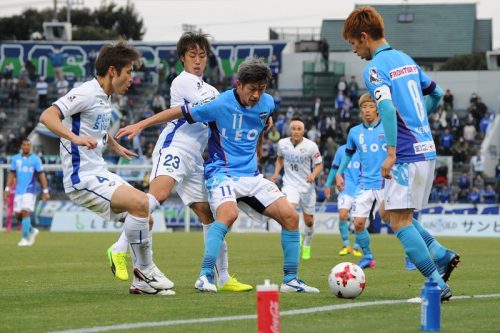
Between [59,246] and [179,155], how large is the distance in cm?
1353

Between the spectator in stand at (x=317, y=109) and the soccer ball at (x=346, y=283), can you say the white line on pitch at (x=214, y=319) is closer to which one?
the soccer ball at (x=346, y=283)

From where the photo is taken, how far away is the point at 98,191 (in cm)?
1026

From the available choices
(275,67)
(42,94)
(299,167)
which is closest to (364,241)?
(299,167)

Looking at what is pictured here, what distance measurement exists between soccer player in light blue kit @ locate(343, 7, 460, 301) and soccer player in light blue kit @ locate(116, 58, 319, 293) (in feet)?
4.29

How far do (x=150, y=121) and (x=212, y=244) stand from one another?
1.33m

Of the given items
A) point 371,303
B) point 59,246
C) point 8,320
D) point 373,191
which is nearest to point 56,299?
point 8,320

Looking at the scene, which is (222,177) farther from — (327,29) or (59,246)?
(327,29)

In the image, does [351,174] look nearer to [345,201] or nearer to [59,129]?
[345,201]

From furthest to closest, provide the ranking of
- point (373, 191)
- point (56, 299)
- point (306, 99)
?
1. point (306, 99)
2. point (373, 191)
3. point (56, 299)

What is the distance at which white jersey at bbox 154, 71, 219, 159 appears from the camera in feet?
37.0

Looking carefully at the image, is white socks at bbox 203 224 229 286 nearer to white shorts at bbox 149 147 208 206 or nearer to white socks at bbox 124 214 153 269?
white shorts at bbox 149 147 208 206

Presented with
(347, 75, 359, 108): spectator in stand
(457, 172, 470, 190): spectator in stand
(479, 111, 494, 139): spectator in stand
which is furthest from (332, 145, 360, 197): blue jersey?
(347, 75, 359, 108): spectator in stand

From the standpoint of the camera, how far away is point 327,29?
94.1 meters

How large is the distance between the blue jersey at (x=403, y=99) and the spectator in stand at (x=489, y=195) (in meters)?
29.1
